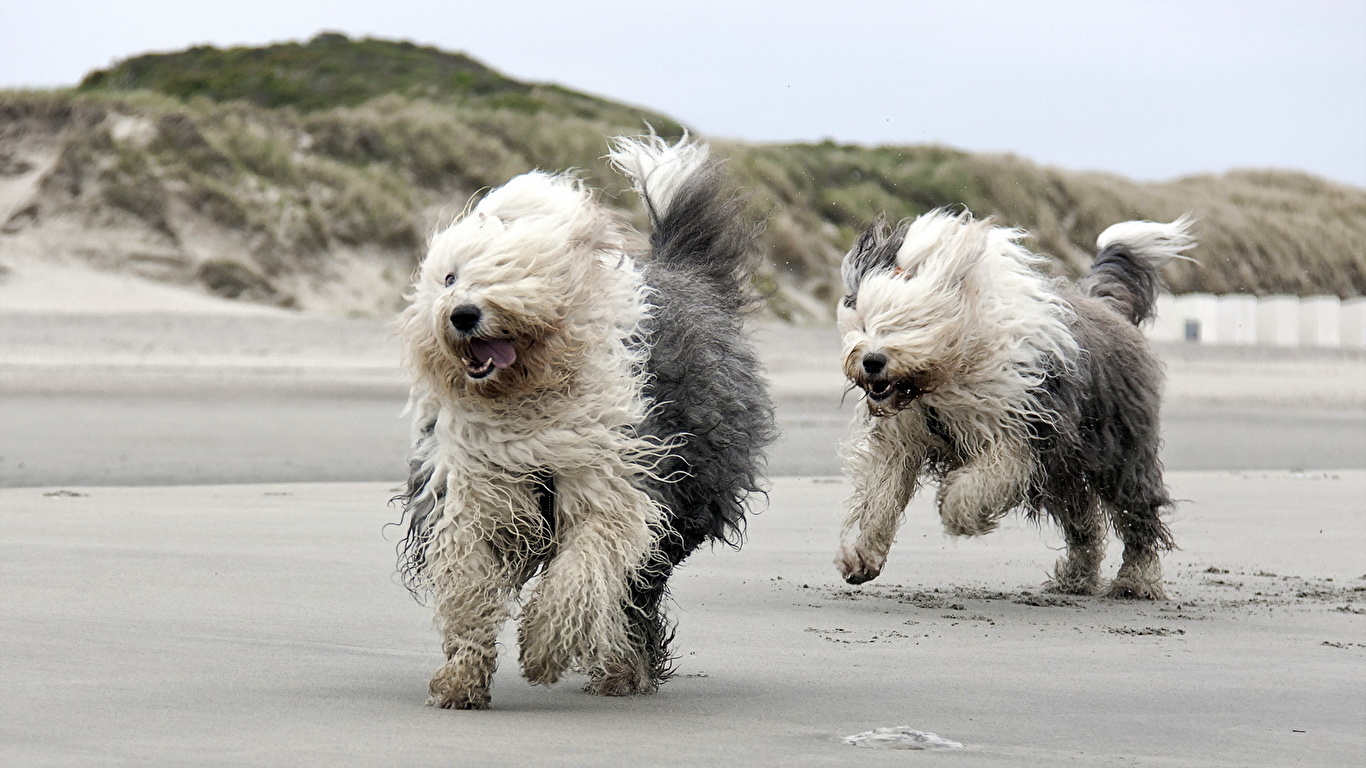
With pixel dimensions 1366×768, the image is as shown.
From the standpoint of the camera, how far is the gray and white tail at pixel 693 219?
5656 mm

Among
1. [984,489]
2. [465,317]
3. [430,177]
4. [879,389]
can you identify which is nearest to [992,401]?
[984,489]

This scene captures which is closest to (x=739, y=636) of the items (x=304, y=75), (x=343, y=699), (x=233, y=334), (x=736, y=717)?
(x=736, y=717)

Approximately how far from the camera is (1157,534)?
7.26 metres

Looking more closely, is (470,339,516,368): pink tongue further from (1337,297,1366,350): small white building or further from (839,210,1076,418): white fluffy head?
(1337,297,1366,350): small white building

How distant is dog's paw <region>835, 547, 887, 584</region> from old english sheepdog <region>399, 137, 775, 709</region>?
4.97 ft

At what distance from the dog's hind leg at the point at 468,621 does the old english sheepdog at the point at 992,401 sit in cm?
216

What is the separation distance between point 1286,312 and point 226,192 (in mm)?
19021

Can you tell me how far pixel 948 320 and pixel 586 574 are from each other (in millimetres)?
2362

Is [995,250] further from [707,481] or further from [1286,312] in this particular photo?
[1286,312]

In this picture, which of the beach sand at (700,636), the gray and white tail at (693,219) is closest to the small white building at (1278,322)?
the beach sand at (700,636)

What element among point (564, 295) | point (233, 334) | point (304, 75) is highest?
point (304, 75)

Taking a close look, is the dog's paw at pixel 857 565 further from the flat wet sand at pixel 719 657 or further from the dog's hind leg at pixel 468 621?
the dog's hind leg at pixel 468 621

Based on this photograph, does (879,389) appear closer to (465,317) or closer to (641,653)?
(641,653)

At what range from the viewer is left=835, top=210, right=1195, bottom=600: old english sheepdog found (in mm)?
6391
